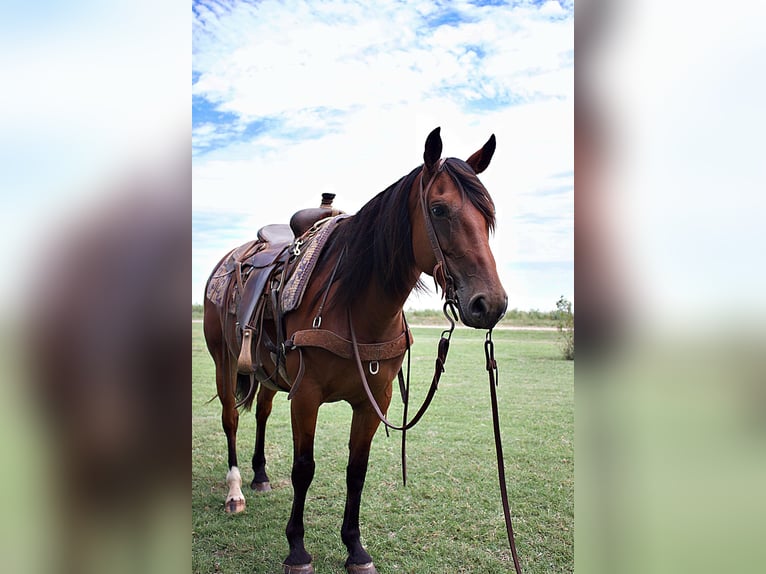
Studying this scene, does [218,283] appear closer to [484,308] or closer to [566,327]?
[484,308]

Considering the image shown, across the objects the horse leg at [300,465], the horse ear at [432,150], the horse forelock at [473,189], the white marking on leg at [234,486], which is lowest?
the white marking on leg at [234,486]

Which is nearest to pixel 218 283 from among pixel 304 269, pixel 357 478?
pixel 304 269

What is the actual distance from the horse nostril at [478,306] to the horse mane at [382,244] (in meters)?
0.49

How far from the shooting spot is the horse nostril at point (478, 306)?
1.84 m

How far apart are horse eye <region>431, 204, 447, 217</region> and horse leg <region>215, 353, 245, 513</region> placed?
2.41 metres

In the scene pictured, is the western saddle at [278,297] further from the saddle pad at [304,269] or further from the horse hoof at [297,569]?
the horse hoof at [297,569]

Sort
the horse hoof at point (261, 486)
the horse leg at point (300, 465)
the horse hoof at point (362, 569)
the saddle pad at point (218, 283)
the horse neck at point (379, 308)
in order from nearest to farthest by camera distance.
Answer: the horse neck at point (379, 308) < the horse leg at point (300, 465) < the horse hoof at point (362, 569) < the saddle pad at point (218, 283) < the horse hoof at point (261, 486)

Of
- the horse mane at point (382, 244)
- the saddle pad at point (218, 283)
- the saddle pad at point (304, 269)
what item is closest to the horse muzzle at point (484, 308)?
the horse mane at point (382, 244)

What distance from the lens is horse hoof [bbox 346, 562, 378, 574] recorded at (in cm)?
273

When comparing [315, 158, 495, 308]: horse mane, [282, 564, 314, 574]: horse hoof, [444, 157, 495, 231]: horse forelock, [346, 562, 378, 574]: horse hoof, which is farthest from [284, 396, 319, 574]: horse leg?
[444, 157, 495, 231]: horse forelock

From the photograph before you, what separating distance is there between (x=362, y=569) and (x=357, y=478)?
1.51 feet
